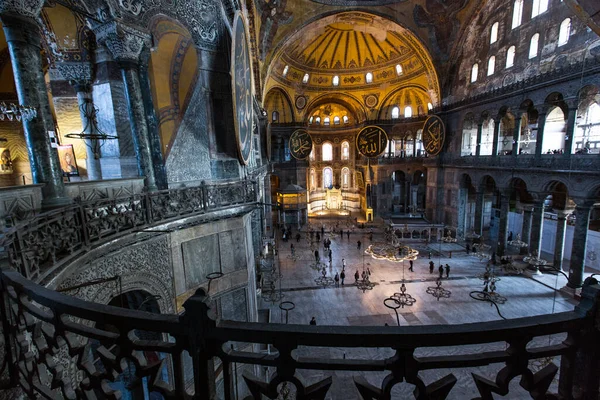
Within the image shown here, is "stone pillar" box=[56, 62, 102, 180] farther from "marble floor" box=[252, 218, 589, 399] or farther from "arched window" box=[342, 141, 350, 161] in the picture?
"arched window" box=[342, 141, 350, 161]

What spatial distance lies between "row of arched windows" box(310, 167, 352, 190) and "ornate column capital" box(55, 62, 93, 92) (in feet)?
73.2

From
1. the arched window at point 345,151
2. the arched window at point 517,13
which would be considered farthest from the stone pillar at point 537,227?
the arched window at point 345,151

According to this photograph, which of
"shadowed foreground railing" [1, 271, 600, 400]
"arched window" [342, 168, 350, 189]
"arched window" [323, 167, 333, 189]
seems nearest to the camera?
"shadowed foreground railing" [1, 271, 600, 400]

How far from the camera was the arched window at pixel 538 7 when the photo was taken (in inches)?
463

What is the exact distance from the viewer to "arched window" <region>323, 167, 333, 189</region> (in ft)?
93.5

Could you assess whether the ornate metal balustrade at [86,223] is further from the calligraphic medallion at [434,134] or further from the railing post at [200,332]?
the calligraphic medallion at [434,134]

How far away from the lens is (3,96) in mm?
8383

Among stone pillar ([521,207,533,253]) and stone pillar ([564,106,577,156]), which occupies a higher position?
stone pillar ([564,106,577,156])

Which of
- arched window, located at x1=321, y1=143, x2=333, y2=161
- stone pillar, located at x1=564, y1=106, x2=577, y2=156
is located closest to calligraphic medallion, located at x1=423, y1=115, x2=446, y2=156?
stone pillar, located at x1=564, y1=106, x2=577, y2=156

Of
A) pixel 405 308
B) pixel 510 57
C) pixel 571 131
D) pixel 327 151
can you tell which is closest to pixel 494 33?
pixel 510 57

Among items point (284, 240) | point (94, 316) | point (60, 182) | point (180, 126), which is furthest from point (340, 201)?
point (94, 316)

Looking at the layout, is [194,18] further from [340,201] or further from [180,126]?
[340,201]

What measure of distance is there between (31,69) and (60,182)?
57.7 inches

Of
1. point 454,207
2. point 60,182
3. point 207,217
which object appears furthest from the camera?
point 454,207
